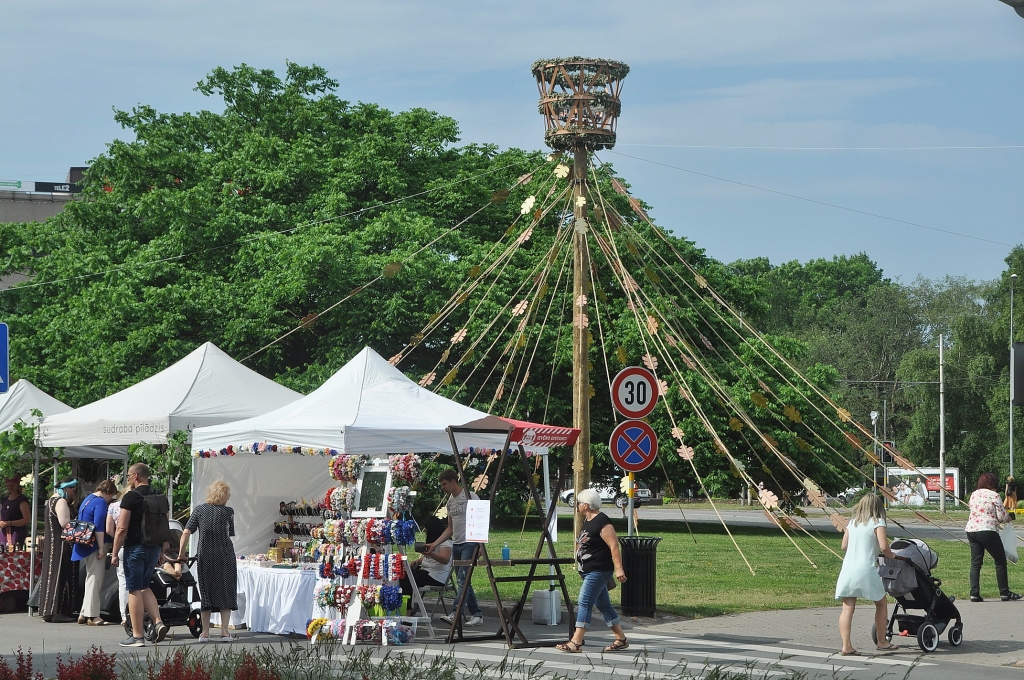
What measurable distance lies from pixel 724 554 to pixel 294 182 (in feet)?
50.8

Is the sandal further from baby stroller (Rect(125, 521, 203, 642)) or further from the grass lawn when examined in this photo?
baby stroller (Rect(125, 521, 203, 642))

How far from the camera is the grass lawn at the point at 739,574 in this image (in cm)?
1709

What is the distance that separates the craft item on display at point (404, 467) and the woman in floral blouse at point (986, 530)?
828cm

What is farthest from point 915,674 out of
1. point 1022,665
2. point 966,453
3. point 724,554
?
point 966,453

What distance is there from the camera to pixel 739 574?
21.4m

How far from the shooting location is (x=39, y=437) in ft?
54.8

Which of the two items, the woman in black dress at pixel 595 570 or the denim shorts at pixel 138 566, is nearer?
the woman in black dress at pixel 595 570

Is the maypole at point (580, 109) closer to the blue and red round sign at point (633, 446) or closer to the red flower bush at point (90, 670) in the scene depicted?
the blue and red round sign at point (633, 446)

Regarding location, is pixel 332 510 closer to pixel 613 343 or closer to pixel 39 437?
pixel 39 437

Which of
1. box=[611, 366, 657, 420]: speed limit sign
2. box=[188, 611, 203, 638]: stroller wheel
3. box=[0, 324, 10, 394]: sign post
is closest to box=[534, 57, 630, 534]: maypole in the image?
box=[611, 366, 657, 420]: speed limit sign

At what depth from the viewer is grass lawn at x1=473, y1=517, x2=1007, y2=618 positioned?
17094mm

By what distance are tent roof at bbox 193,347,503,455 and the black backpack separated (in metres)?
1.30

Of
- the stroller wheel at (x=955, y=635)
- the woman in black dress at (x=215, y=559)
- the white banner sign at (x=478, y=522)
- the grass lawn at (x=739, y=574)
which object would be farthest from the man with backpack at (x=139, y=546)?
the stroller wheel at (x=955, y=635)

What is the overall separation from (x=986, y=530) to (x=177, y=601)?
10650mm
